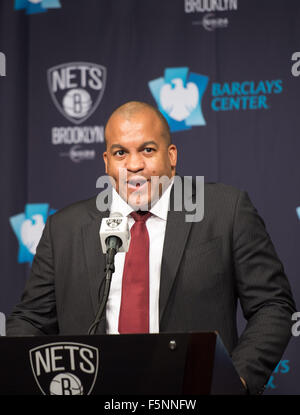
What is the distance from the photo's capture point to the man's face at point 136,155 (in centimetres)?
226

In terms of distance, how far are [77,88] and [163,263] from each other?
1745 mm

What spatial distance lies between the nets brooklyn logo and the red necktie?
1.47m

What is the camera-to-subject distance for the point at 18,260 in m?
3.52

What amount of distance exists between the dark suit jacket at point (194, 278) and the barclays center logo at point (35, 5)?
1830 mm

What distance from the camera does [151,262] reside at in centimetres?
223

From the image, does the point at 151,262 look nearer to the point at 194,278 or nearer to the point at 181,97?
the point at 194,278

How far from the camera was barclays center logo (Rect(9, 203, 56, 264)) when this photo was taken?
3512 mm

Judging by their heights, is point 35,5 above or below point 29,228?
above

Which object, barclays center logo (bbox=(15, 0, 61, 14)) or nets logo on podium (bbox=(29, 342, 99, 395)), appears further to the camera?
barclays center logo (bbox=(15, 0, 61, 14))

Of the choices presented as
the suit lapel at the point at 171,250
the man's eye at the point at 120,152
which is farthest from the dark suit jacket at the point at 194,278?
the man's eye at the point at 120,152

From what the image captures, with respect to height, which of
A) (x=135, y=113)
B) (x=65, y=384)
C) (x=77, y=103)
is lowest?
(x=65, y=384)

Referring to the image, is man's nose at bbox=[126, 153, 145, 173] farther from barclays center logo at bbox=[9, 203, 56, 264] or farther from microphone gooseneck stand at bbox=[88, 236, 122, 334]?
barclays center logo at bbox=[9, 203, 56, 264]

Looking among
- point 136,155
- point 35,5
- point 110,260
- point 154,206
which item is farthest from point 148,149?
point 35,5

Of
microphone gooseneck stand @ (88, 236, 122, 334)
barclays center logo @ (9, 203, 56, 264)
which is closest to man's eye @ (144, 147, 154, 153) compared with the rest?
microphone gooseneck stand @ (88, 236, 122, 334)
